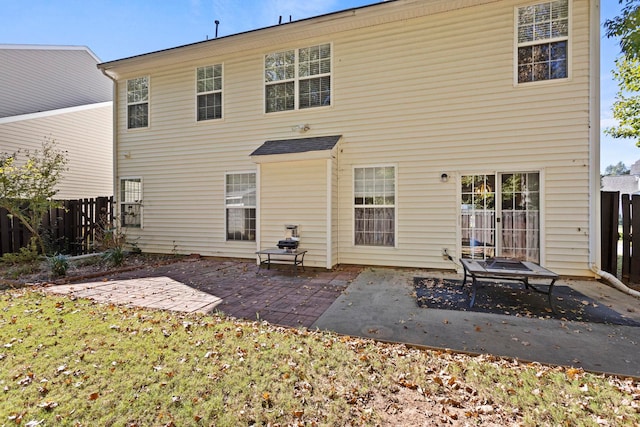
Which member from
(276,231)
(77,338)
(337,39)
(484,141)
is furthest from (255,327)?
(337,39)

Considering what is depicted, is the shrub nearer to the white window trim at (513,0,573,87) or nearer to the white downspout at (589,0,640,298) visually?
the white window trim at (513,0,573,87)

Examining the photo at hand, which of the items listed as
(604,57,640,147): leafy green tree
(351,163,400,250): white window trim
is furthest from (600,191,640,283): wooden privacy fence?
(604,57,640,147): leafy green tree

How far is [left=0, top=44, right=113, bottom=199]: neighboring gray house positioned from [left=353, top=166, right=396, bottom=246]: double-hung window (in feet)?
40.7

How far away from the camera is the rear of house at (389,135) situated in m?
6.35

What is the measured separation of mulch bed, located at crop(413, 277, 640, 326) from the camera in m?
4.27

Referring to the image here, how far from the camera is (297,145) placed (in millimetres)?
7848

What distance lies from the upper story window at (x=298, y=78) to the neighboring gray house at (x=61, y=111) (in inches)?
396

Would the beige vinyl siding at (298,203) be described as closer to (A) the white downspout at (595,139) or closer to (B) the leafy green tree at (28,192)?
(A) the white downspout at (595,139)

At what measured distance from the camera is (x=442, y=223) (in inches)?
278

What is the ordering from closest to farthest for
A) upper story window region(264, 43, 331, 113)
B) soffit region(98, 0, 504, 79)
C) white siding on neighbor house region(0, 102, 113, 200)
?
soffit region(98, 0, 504, 79) < upper story window region(264, 43, 331, 113) < white siding on neighbor house region(0, 102, 113, 200)

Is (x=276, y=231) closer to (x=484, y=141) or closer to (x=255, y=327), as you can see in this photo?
(x=255, y=327)

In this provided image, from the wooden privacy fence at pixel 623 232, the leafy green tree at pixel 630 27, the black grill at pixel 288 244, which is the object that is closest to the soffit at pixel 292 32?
the leafy green tree at pixel 630 27

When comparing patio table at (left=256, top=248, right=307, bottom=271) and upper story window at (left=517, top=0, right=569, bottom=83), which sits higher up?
upper story window at (left=517, top=0, right=569, bottom=83)

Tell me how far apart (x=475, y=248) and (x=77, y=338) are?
720cm
